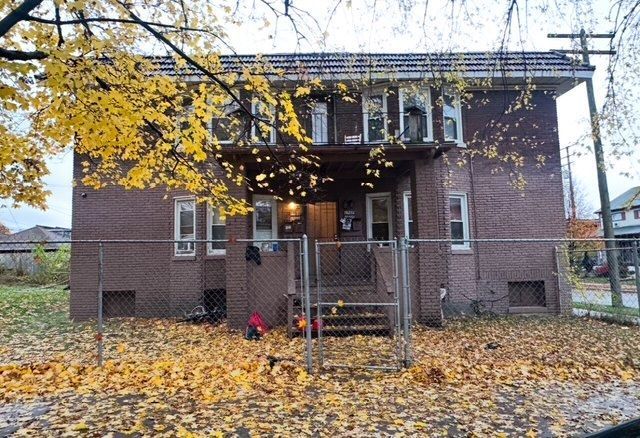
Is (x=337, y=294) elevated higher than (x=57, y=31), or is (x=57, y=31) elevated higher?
(x=57, y=31)

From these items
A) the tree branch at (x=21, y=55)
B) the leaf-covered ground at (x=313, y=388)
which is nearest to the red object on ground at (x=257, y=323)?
the leaf-covered ground at (x=313, y=388)

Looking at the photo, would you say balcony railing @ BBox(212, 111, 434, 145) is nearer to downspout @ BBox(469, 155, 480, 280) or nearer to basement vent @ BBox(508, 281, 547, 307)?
downspout @ BBox(469, 155, 480, 280)

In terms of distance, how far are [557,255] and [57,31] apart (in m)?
12.9

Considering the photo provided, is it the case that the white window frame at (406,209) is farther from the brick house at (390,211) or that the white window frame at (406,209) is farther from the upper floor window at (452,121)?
the upper floor window at (452,121)

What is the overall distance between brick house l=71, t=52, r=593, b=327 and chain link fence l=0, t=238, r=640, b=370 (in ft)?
Result: 0.19

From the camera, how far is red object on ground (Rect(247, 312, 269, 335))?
357 inches

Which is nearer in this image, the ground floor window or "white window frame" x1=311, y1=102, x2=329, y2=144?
the ground floor window

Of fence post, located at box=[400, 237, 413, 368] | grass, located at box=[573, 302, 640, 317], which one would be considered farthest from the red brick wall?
fence post, located at box=[400, 237, 413, 368]

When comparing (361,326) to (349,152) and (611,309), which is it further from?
(611,309)

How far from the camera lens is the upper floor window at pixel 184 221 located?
12.4 metres

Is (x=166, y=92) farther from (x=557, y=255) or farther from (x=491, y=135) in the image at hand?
(x=557, y=255)

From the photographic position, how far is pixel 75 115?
5.41 metres

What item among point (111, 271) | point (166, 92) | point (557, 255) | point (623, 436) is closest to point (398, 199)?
point (557, 255)

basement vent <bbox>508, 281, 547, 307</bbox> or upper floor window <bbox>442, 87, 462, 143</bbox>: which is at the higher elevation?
upper floor window <bbox>442, 87, 462, 143</bbox>
